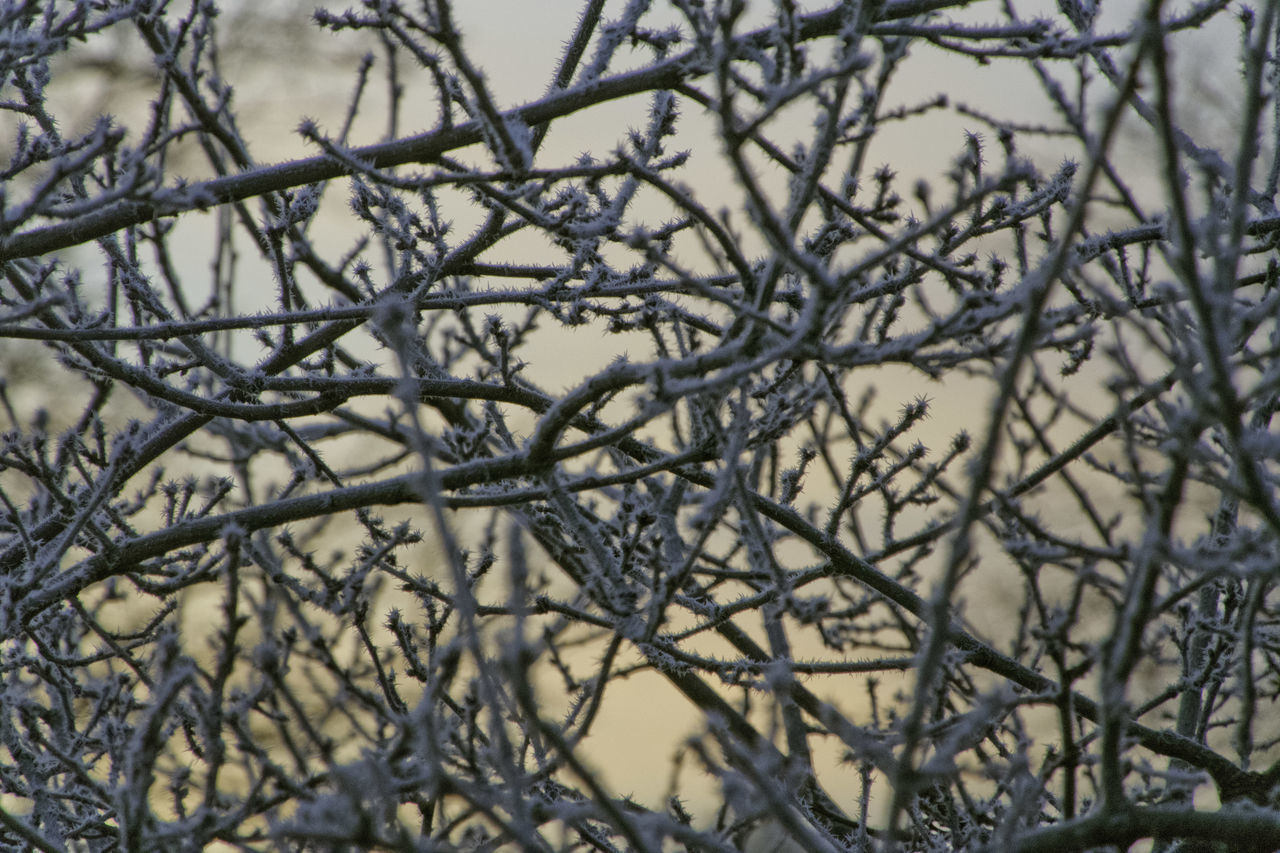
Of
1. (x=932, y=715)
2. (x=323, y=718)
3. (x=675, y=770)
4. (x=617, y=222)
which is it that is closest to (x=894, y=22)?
(x=617, y=222)

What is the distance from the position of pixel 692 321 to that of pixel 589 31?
1113 mm

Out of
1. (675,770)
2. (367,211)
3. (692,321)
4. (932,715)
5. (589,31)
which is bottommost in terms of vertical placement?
(675,770)

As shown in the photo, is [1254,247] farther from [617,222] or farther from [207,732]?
[207,732]

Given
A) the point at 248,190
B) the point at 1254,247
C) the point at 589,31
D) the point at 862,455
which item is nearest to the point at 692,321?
the point at 862,455

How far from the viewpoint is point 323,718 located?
250 cm

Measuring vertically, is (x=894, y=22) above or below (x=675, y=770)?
above

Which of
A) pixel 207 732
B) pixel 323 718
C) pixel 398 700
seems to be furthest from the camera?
pixel 398 700

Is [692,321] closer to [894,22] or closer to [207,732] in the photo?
[894,22]

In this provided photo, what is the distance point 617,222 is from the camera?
9.51 ft

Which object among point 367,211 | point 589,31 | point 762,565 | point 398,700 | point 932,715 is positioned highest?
point 589,31

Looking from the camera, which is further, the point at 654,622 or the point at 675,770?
the point at 654,622

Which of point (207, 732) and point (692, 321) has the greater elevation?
point (692, 321)

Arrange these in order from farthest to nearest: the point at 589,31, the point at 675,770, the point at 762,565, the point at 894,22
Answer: the point at 589,31, the point at 762,565, the point at 894,22, the point at 675,770

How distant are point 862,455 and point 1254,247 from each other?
1826 mm
